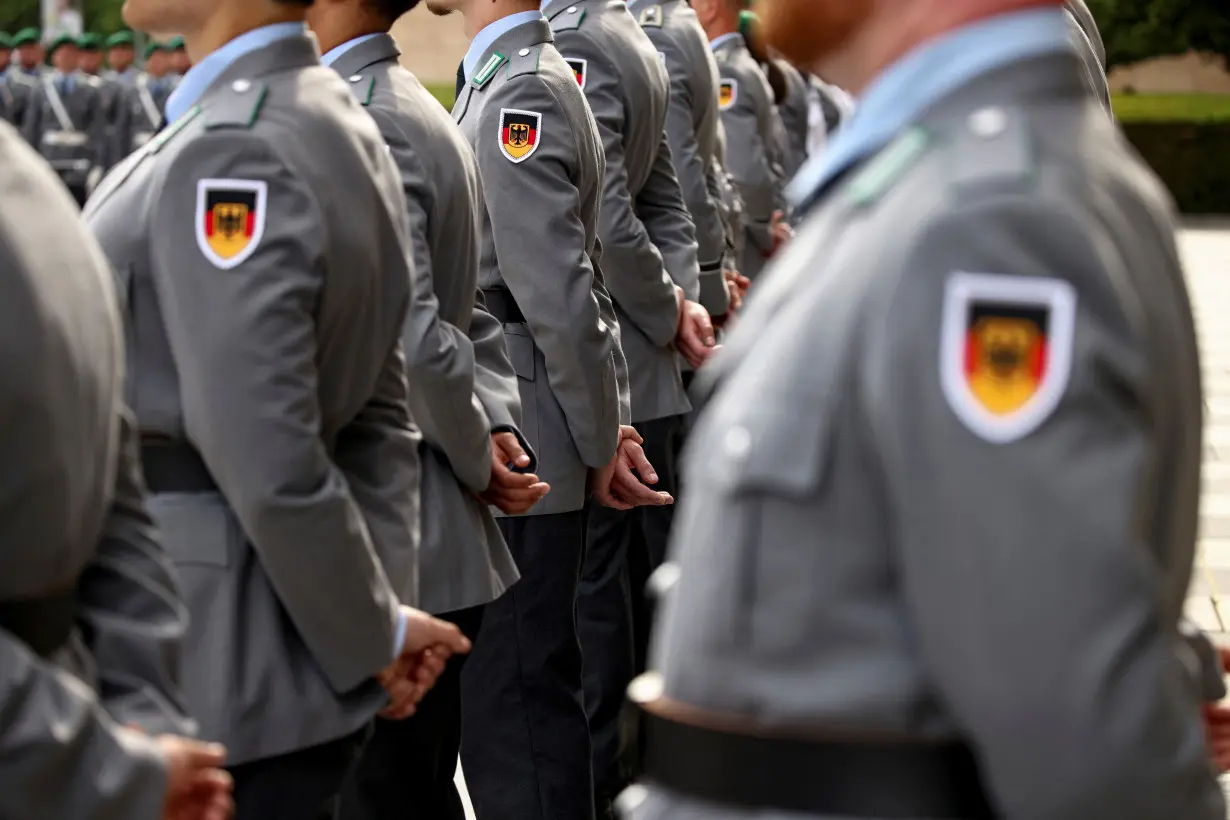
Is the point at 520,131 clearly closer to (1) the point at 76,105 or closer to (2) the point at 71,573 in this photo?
(2) the point at 71,573

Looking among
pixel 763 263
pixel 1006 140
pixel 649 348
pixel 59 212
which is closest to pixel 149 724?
pixel 59 212

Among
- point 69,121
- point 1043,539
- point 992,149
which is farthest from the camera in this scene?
point 69,121

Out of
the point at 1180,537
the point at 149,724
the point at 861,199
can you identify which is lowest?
the point at 149,724

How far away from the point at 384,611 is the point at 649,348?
8.78 feet

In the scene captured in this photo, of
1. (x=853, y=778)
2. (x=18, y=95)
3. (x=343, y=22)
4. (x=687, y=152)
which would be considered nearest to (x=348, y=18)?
(x=343, y=22)

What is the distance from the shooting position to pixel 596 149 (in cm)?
432

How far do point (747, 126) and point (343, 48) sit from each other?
537cm

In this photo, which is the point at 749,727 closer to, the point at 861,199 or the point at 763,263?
the point at 861,199

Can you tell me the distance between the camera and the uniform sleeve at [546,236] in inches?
160

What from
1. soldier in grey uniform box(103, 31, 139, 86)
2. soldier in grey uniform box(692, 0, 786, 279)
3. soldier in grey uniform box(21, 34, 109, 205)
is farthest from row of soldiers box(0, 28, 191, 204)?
soldier in grey uniform box(692, 0, 786, 279)

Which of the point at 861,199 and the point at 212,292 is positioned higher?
the point at 861,199

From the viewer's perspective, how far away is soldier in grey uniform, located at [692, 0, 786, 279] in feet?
27.2

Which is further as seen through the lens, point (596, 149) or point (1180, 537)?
point (596, 149)

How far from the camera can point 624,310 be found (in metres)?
5.17
